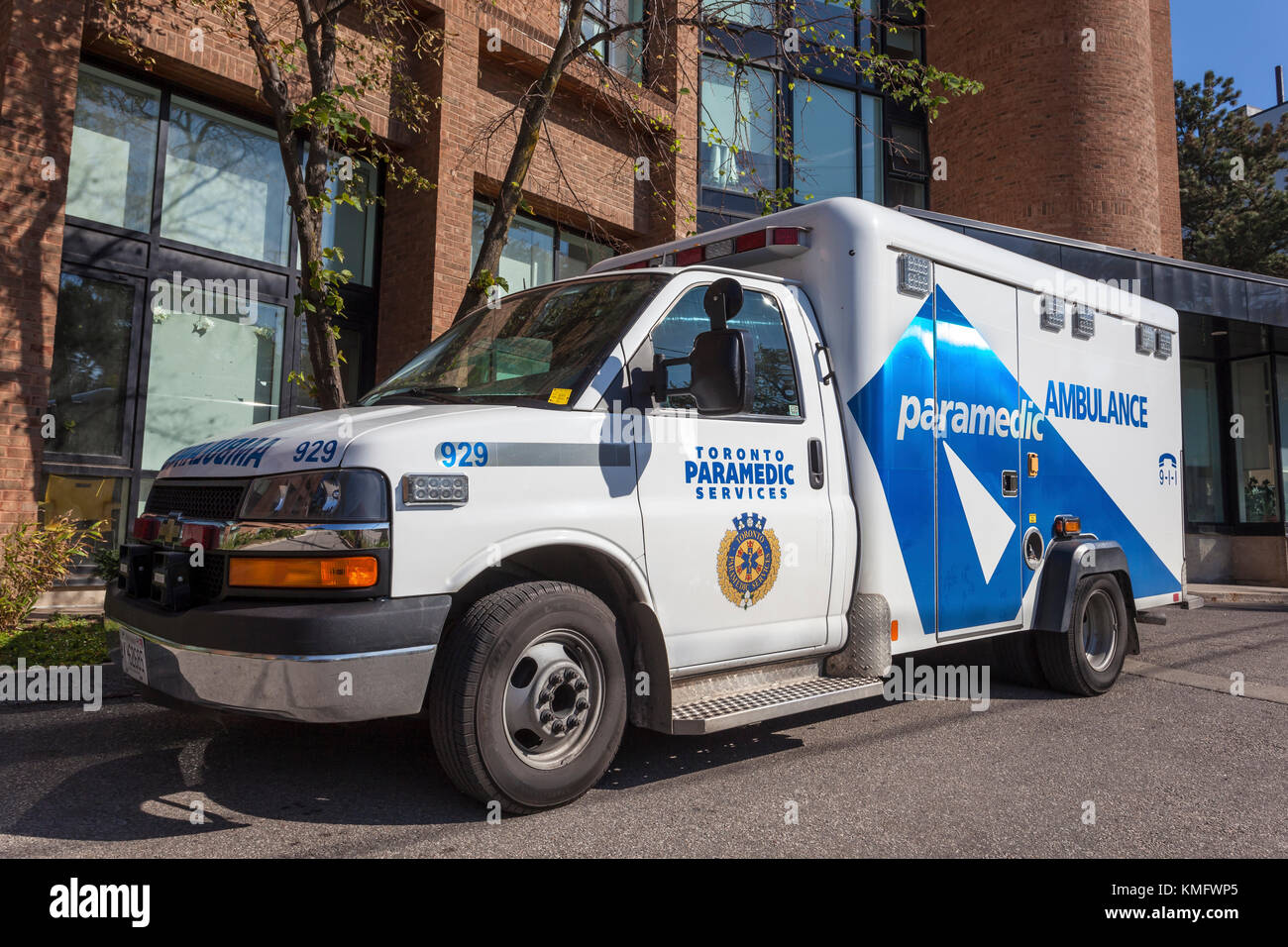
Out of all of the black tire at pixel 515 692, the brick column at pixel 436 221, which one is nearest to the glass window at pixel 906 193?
the brick column at pixel 436 221

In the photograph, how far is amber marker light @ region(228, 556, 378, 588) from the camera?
3.39 meters

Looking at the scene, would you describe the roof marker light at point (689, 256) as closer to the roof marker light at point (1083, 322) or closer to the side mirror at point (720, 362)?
the side mirror at point (720, 362)

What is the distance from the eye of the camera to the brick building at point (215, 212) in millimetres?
8109

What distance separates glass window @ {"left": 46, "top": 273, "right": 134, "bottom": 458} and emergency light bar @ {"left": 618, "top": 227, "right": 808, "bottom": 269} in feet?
20.0

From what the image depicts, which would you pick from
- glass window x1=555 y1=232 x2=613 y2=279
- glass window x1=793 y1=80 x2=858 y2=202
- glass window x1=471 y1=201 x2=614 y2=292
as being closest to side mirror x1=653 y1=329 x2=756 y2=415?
glass window x1=471 y1=201 x2=614 y2=292

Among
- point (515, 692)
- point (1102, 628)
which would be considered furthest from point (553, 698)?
point (1102, 628)

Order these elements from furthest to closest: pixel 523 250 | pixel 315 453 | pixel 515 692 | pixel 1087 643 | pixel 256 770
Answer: pixel 523 250, pixel 1087 643, pixel 256 770, pixel 515 692, pixel 315 453

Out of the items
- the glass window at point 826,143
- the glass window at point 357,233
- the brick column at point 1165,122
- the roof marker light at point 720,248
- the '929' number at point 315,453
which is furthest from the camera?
the brick column at point 1165,122

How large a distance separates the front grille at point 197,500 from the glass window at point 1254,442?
18945 millimetres

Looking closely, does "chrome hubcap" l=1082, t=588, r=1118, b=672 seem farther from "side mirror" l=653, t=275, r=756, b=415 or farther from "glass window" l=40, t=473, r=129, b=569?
"glass window" l=40, t=473, r=129, b=569

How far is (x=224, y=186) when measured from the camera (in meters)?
10.1

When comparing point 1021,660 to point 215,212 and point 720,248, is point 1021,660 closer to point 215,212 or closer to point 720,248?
point 720,248

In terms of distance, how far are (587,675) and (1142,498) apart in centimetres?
515

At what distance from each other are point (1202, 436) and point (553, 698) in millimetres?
18301
